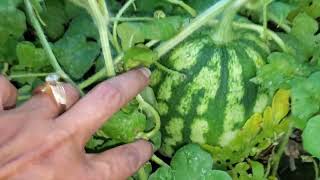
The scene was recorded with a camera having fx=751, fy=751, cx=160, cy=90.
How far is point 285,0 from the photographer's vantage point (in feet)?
4.86

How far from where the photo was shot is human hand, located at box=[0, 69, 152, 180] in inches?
43.7

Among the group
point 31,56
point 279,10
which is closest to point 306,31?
point 279,10

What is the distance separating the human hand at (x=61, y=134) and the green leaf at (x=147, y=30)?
6 cm

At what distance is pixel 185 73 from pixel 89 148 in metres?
0.22

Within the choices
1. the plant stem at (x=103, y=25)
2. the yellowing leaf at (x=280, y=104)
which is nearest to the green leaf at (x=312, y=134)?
the yellowing leaf at (x=280, y=104)

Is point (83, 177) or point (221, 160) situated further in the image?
point (221, 160)

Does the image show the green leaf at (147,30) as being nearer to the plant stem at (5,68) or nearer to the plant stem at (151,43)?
the plant stem at (151,43)

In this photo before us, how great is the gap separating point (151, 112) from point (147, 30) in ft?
0.56

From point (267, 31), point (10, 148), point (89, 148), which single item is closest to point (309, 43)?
point (267, 31)

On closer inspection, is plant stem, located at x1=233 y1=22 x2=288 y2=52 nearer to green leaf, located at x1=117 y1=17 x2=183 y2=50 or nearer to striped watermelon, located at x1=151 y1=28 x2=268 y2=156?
striped watermelon, located at x1=151 y1=28 x2=268 y2=156

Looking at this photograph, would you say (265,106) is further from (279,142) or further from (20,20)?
(20,20)

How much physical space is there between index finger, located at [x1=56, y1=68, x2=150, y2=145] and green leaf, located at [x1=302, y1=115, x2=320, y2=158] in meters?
0.29

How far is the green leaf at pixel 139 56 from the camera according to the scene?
1.25m

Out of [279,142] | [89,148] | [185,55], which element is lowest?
[279,142]
